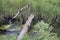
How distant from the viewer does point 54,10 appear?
556 cm

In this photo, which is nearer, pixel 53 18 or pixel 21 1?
pixel 53 18

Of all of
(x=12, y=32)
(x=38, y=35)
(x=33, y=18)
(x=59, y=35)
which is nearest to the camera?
(x=38, y=35)

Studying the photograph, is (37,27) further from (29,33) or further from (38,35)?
(29,33)

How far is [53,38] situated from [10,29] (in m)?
2.14

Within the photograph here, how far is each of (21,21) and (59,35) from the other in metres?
1.57

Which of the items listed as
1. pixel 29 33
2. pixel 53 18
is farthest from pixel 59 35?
pixel 29 33

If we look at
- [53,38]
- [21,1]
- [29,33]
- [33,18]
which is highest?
[21,1]

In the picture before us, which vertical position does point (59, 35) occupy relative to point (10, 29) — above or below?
below

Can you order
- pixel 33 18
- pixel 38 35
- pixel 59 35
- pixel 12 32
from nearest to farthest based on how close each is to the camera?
pixel 38 35
pixel 59 35
pixel 33 18
pixel 12 32

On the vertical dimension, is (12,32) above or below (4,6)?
below

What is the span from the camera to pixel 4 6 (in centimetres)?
630

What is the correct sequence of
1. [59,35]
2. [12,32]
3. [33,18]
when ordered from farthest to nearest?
[12,32] → [33,18] → [59,35]

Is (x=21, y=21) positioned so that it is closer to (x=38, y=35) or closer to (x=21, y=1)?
(x=21, y=1)

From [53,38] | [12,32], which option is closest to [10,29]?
[12,32]
